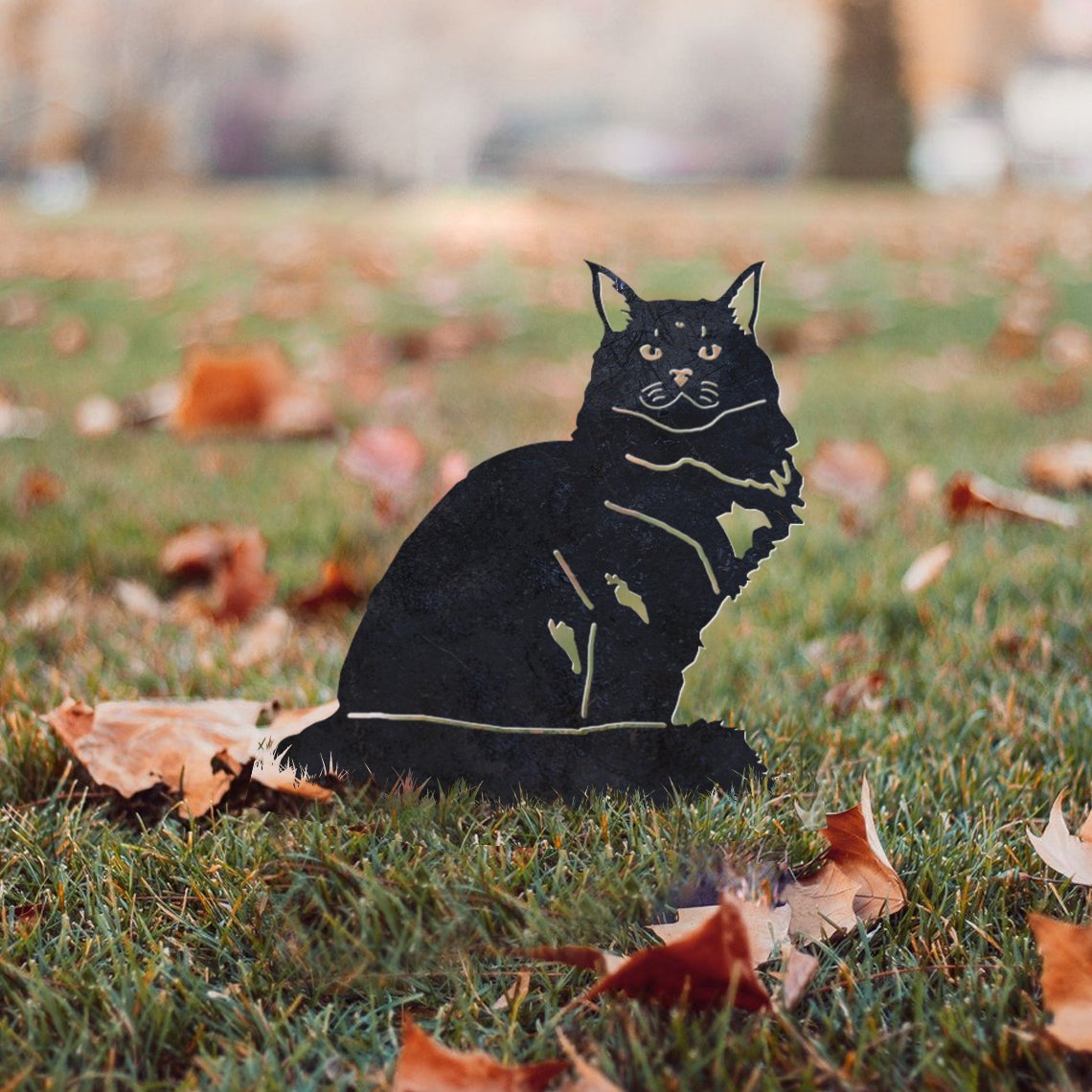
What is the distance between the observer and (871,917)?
1.34 m

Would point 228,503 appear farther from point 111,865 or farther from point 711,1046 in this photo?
point 711,1046

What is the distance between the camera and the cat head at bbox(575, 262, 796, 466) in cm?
146

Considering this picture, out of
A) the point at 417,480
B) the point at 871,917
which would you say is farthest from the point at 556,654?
the point at 417,480

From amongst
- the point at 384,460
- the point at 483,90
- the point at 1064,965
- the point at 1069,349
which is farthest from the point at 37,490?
the point at 483,90

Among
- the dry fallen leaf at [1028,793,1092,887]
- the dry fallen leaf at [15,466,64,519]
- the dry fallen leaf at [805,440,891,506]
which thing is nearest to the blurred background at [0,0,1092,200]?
the dry fallen leaf at [805,440,891,506]

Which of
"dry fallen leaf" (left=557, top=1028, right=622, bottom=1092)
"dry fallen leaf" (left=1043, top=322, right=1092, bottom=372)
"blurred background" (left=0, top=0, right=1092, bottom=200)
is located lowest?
"dry fallen leaf" (left=557, top=1028, right=622, bottom=1092)

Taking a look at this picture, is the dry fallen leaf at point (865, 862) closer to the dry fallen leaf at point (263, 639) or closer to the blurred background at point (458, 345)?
the blurred background at point (458, 345)

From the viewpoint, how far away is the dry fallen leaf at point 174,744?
5.20 feet

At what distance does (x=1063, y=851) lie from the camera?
1390 millimetres

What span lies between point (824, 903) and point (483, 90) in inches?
1446

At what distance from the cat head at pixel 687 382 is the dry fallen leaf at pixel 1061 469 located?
1.95 m

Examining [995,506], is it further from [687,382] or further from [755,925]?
[755,925]

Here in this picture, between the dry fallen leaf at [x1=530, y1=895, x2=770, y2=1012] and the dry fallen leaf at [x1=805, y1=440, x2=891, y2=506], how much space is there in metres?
2.03

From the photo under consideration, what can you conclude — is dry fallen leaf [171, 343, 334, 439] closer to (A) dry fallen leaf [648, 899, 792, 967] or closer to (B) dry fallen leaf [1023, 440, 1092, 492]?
(B) dry fallen leaf [1023, 440, 1092, 492]
